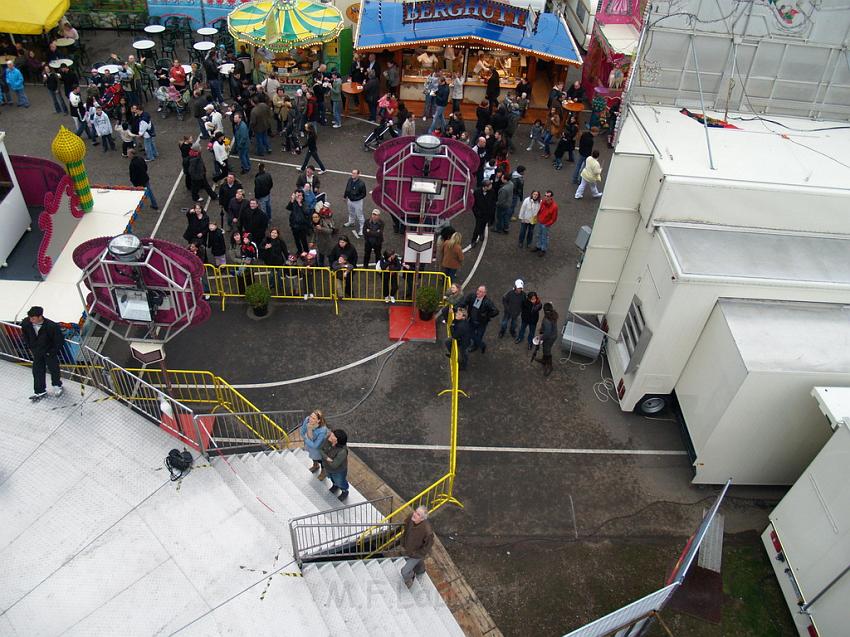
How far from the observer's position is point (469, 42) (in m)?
22.0

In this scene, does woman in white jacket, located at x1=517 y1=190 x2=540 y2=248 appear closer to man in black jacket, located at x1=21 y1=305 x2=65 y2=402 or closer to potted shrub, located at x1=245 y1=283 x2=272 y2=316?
potted shrub, located at x1=245 y1=283 x2=272 y2=316

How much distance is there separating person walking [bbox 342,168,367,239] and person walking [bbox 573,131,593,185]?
259 inches

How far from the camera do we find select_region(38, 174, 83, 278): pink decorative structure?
44.5ft

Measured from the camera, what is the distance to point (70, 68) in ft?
76.7

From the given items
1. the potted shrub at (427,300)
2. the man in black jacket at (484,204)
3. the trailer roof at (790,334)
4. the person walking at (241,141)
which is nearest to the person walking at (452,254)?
the potted shrub at (427,300)

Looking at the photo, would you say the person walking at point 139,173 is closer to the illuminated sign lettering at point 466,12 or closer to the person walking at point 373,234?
the person walking at point 373,234

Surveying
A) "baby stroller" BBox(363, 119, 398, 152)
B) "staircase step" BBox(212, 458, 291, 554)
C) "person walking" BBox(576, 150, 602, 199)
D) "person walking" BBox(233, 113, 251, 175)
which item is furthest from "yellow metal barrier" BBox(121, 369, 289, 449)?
"person walking" BBox(576, 150, 602, 199)

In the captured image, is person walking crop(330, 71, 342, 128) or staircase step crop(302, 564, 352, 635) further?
person walking crop(330, 71, 342, 128)

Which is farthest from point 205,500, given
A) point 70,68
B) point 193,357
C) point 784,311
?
point 70,68

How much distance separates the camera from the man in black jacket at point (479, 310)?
13891 millimetres

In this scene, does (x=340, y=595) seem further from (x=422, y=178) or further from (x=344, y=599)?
(x=422, y=178)

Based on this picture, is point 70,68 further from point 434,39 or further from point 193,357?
point 193,357

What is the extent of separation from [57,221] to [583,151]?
1343 cm

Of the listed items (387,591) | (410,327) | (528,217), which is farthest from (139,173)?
(387,591)
